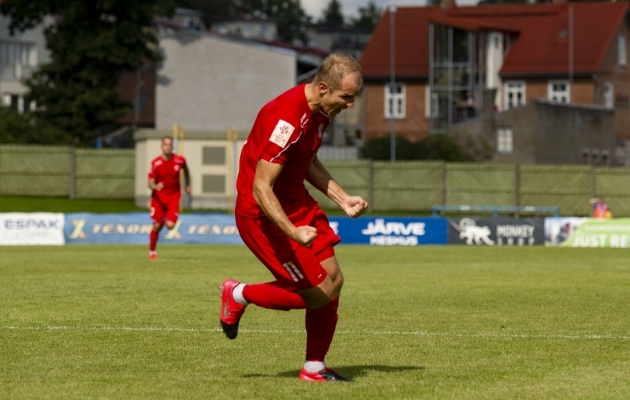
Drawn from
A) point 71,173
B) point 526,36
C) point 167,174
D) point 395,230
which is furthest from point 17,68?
point 167,174

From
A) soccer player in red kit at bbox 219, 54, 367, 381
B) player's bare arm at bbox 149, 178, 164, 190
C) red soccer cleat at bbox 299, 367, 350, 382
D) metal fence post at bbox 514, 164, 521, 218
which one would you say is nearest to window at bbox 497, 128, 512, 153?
metal fence post at bbox 514, 164, 521, 218

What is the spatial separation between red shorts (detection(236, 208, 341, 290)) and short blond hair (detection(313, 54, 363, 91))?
0.94m

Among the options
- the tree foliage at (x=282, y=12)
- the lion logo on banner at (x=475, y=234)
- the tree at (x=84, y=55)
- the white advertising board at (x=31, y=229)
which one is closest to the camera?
the white advertising board at (x=31, y=229)

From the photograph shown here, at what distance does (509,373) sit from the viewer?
8.53m

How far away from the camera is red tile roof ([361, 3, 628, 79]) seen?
71.3 m

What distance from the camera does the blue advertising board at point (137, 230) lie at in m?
33.8

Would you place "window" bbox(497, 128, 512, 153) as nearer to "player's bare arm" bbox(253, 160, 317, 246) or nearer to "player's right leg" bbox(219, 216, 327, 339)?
"player's right leg" bbox(219, 216, 327, 339)

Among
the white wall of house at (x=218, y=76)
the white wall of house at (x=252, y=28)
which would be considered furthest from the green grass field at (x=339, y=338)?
the white wall of house at (x=252, y=28)

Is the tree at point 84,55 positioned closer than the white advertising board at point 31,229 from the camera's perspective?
No

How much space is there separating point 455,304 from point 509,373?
222 inches

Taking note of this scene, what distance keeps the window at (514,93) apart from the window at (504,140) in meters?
11.7

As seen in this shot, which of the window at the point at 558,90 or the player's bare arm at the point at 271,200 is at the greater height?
the window at the point at 558,90

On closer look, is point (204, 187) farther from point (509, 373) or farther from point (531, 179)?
point (509, 373)

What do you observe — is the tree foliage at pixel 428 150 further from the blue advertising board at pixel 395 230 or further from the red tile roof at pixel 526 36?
the blue advertising board at pixel 395 230
